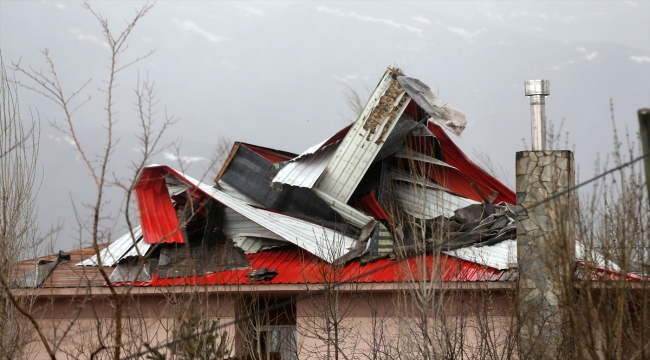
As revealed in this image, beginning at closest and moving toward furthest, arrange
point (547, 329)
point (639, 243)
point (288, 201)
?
1. point (639, 243)
2. point (547, 329)
3. point (288, 201)

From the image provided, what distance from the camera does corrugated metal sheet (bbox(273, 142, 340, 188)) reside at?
1585 cm

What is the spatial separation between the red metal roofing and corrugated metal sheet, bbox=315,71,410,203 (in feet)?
5.24

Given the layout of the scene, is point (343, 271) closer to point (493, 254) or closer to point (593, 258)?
point (493, 254)

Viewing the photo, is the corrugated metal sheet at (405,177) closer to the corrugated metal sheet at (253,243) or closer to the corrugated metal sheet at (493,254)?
the corrugated metal sheet at (493,254)

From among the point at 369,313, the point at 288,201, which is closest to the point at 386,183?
the point at 288,201

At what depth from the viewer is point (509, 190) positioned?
56.1ft

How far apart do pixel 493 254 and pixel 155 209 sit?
20.9 ft

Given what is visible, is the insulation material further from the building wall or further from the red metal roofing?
the building wall

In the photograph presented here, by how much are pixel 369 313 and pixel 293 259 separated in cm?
178

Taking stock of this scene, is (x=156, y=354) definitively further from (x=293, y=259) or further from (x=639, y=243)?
(x=639, y=243)

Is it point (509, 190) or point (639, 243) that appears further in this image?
point (509, 190)

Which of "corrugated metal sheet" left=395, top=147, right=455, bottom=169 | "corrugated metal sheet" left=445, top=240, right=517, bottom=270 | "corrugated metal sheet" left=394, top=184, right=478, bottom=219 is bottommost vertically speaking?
"corrugated metal sheet" left=445, top=240, right=517, bottom=270

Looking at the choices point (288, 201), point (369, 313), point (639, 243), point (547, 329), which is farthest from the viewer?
point (288, 201)

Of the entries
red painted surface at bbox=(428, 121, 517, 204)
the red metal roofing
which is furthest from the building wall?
red painted surface at bbox=(428, 121, 517, 204)
